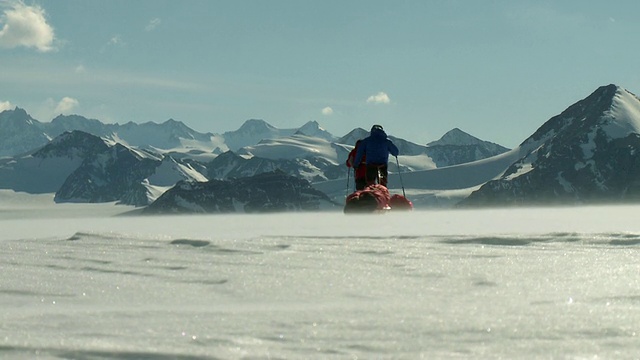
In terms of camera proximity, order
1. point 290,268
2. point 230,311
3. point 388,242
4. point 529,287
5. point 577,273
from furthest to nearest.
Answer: point 388,242 < point 290,268 < point 577,273 < point 529,287 < point 230,311

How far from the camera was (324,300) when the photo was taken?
3.41m

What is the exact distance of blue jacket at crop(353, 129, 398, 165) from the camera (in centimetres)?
1549

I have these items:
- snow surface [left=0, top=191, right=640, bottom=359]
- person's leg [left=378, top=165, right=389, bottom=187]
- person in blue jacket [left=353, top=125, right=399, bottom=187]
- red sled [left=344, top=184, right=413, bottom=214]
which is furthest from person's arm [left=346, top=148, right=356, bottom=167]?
snow surface [left=0, top=191, right=640, bottom=359]

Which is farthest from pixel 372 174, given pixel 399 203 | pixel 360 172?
pixel 399 203

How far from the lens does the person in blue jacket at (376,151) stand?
15.5m

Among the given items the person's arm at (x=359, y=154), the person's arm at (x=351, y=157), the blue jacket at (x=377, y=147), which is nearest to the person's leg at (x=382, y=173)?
the blue jacket at (x=377, y=147)

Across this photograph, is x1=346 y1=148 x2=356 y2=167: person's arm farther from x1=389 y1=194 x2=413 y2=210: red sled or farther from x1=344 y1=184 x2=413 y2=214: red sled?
x1=344 y1=184 x2=413 y2=214: red sled

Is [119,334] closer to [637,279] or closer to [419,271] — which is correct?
[419,271]

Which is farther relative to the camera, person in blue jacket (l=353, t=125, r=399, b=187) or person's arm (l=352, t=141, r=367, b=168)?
person's arm (l=352, t=141, r=367, b=168)

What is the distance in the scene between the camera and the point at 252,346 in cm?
252

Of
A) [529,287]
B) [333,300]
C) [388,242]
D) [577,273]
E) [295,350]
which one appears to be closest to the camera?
[295,350]

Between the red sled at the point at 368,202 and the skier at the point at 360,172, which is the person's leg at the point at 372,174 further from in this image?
the red sled at the point at 368,202

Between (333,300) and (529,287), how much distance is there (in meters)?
1.04

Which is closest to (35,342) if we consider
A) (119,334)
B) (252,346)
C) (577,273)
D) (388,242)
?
(119,334)
